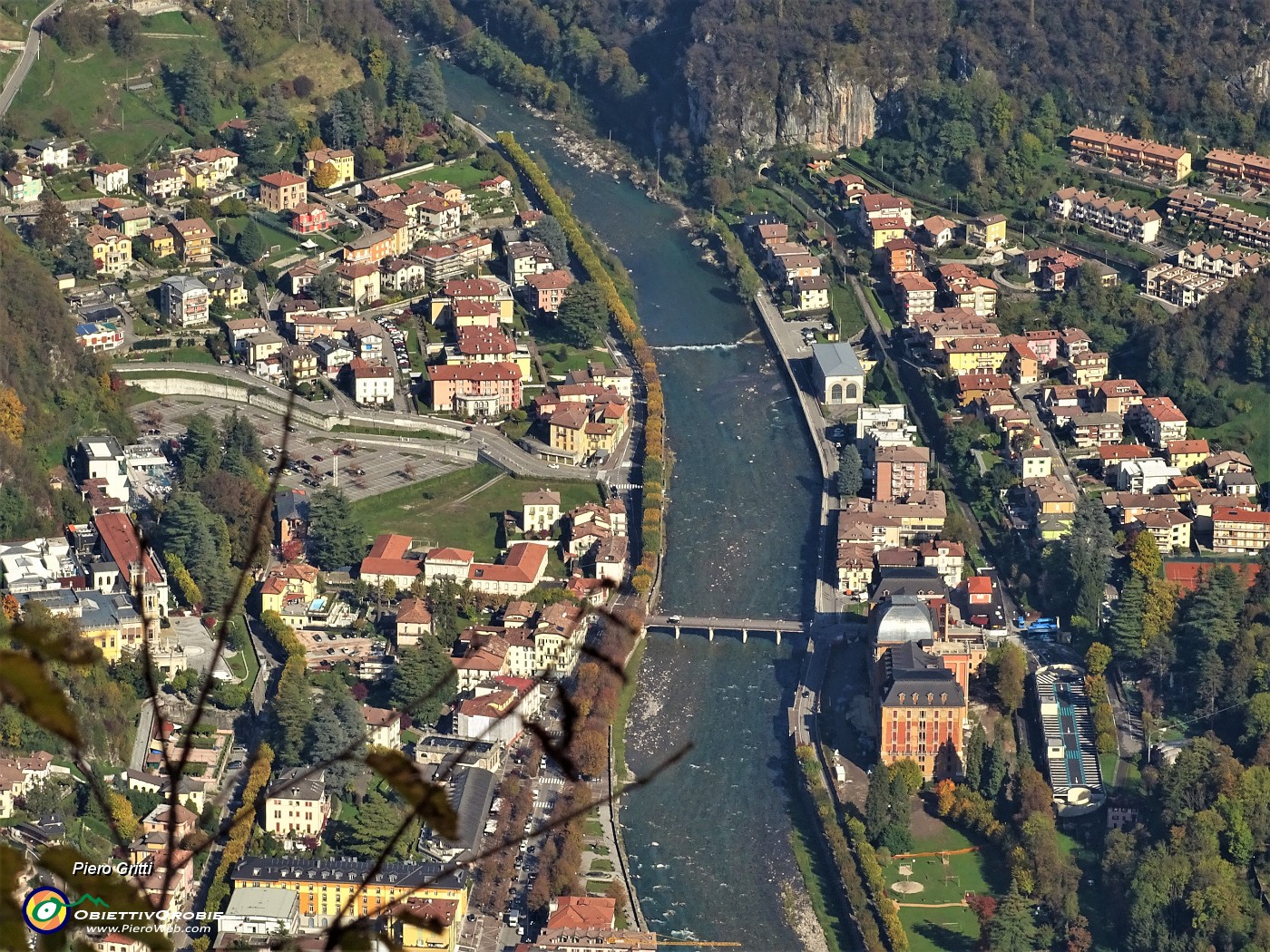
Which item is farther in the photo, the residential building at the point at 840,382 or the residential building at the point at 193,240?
the residential building at the point at 193,240

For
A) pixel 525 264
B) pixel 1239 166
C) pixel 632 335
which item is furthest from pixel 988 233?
→ pixel 525 264

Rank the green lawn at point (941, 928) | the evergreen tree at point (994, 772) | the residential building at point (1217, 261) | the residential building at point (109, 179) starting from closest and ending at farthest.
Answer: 1. the green lawn at point (941, 928)
2. the evergreen tree at point (994, 772)
3. the residential building at point (1217, 261)
4. the residential building at point (109, 179)

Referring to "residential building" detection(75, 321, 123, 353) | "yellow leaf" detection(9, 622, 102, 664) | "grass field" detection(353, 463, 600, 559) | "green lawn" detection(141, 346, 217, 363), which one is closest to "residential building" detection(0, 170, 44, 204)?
"residential building" detection(75, 321, 123, 353)

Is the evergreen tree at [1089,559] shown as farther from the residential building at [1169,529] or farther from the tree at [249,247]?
the tree at [249,247]

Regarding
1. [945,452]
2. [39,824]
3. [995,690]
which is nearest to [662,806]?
[995,690]

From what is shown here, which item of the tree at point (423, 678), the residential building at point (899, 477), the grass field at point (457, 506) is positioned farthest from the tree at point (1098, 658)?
the grass field at point (457, 506)

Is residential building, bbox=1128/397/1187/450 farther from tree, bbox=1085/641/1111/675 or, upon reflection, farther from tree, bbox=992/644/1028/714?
tree, bbox=992/644/1028/714

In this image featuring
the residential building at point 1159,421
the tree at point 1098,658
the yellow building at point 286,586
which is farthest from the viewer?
the residential building at point 1159,421
